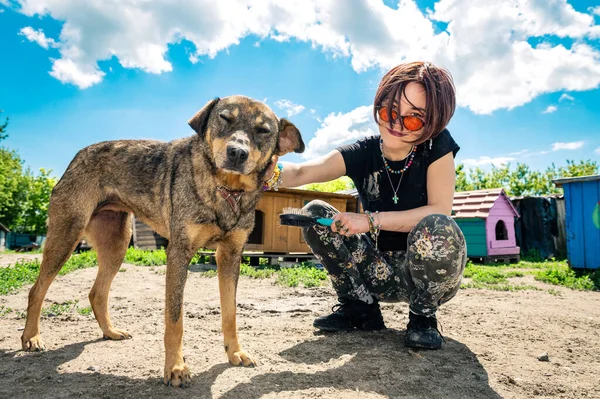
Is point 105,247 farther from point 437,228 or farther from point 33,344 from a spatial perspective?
point 437,228

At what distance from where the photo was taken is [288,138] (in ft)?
10.7

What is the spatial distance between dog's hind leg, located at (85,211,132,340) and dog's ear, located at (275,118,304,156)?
1643 mm

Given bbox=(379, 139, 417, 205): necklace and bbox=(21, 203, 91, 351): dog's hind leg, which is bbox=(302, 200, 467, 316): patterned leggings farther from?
bbox=(21, 203, 91, 351): dog's hind leg

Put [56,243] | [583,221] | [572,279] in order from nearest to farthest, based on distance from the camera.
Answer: [56,243] < [572,279] < [583,221]

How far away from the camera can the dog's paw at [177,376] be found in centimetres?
239

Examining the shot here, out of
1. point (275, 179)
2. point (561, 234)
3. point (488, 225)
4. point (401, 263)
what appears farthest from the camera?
point (561, 234)

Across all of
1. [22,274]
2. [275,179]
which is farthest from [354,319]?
[22,274]

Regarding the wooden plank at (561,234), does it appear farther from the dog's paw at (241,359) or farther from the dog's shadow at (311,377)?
the dog's paw at (241,359)

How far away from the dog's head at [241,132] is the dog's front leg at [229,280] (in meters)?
0.53

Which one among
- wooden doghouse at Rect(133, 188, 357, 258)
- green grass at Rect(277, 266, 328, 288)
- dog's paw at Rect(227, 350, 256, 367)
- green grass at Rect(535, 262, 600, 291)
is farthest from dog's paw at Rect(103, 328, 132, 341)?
green grass at Rect(535, 262, 600, 291)

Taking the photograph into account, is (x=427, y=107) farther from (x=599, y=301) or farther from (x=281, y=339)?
(x=599, y=301)

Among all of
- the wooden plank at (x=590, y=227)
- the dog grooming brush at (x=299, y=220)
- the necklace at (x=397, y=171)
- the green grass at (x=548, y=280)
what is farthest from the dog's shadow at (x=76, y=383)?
the wooden plank at (x=590, y=227)

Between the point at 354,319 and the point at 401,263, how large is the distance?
658mm

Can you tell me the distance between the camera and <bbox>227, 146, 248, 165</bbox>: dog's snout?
8.70ft
